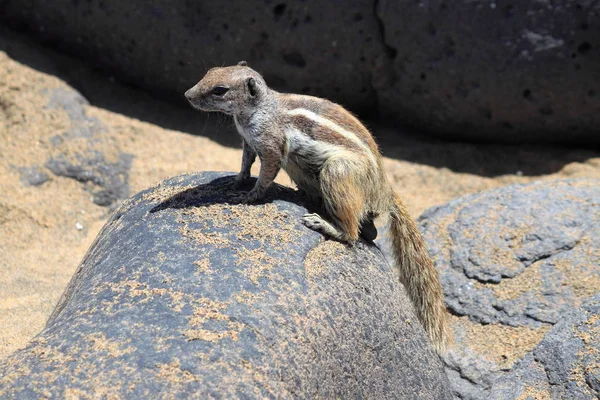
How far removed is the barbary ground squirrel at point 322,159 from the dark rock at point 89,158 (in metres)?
3.79

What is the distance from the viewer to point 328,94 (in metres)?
8.73

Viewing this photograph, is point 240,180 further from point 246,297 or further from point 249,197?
point 246,297

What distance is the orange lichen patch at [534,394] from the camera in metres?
4.03

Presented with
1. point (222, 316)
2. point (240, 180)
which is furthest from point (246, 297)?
point (240, 180)

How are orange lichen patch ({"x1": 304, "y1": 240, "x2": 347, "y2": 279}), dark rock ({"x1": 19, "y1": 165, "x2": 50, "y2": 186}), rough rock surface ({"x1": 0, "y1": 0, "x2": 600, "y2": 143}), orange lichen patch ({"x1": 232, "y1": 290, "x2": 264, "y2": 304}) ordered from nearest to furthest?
1. orange lichen patch ({"x1": 232, "y1": 290, "x2": 264, "y2": 304})
2. orange lichen patch ({"x1": 304, "y1": 240, "x2": 347, "y2": 279})
3. dark rock ({"x1": 19, "y1": 165, "x2": 50, "y2": 186})
4. rough rock surface ({"x1": 0, "y1": 0, "x2": 600, "y2": 143})

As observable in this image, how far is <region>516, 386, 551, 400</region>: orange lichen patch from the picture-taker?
4032 mm

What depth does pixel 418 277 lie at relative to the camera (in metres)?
4.39

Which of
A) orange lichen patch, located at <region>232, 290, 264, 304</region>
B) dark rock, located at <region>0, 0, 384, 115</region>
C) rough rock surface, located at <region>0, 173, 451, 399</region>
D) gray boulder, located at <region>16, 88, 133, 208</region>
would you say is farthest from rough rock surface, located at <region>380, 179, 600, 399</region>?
gray boulder, located at <region>16, 88, 133, 208</region>

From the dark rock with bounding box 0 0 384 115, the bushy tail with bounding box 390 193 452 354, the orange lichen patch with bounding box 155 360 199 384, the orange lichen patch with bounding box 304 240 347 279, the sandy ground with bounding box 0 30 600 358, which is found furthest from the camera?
the dark rock with bounding box 0 0 384 115

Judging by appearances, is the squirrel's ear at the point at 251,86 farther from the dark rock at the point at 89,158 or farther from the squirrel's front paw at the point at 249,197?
the dark rock at the point at 89,158

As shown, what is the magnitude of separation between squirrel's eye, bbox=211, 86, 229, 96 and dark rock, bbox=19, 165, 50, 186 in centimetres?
414

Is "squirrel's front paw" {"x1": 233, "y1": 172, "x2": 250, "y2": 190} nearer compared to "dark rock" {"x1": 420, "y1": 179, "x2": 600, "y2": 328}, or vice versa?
"squirrel's front paw" {"x1": 233, "y1": 172, "x2": 250, "y2": 190}

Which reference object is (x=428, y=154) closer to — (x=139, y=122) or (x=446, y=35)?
(x=446, y=35)

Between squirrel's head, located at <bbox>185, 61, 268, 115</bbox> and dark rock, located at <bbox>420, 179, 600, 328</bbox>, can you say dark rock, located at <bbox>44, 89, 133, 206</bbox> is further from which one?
squirrel's head, located at <bbox>185, 61, 268, 115</bbox>
